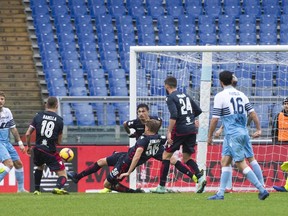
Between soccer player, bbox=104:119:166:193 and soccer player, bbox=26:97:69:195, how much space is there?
2.98 feet

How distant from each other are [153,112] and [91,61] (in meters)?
8.61

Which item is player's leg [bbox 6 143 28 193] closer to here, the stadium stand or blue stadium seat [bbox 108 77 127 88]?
the stadium stand

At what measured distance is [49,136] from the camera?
618 inches

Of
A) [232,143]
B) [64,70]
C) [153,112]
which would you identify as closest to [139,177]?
[153,112]

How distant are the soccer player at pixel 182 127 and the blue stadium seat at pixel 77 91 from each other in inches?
411

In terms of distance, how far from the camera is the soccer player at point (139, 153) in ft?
51.8

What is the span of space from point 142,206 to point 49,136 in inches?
153

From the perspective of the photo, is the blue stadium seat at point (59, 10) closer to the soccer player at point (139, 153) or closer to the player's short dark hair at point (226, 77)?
the soccer player at point (139, 153)

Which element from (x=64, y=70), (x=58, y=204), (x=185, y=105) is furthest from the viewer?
(x=64, y=70)

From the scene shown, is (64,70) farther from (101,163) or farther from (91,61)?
(101,163)


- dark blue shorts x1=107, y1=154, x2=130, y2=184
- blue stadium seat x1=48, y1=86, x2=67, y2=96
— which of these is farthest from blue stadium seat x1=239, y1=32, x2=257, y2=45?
dark blue shorts x1=107, y1=154, x2=130, y2=184

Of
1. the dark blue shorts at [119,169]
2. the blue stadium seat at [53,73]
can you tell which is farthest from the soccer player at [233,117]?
the blue stadium seat at [53,73]

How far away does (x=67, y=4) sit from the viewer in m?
29.5

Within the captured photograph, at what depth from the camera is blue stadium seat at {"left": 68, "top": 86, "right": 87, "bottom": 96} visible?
26219 millimetres
